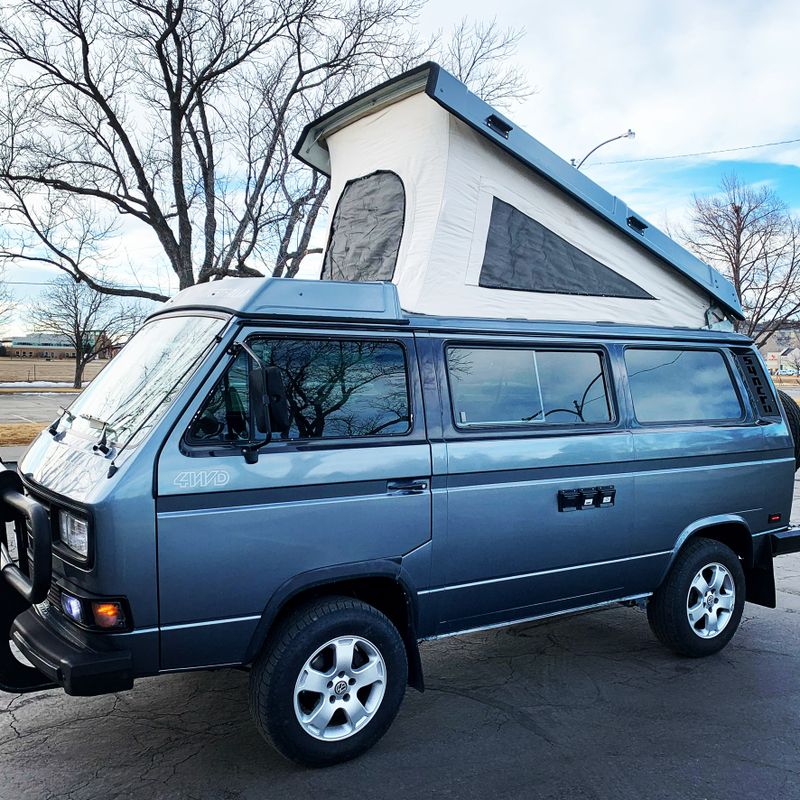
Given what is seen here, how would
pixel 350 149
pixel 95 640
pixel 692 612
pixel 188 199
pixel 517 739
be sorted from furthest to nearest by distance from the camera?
pixel 188 199 → pixel 350 149 → pixel 692 612 → pixel 517 739 → pixel 95 640

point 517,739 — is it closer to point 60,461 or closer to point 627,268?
point 60,461

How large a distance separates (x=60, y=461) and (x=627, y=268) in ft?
12.4

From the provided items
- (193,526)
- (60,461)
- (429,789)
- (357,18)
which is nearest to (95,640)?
(193,526)

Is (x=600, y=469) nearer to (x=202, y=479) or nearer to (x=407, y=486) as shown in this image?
(x=407, y=486)

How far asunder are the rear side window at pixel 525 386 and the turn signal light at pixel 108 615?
1872 millimetres

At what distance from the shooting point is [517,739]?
12.9 ft

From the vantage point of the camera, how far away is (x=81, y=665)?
10.2 ft

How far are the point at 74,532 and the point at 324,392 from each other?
1.27 meters

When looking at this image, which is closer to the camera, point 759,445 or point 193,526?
point 193,526

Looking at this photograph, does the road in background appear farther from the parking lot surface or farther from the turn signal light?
Answer: the turn signal light

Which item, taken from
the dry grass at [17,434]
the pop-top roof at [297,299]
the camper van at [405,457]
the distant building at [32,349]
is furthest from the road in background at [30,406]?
the distant building at [32,349]

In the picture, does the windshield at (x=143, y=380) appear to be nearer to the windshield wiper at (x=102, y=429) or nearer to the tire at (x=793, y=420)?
the windshield wiper at (x=102, y=429)

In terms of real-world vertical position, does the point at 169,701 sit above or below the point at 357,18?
below

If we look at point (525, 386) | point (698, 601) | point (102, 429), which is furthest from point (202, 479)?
point (698, 601)
